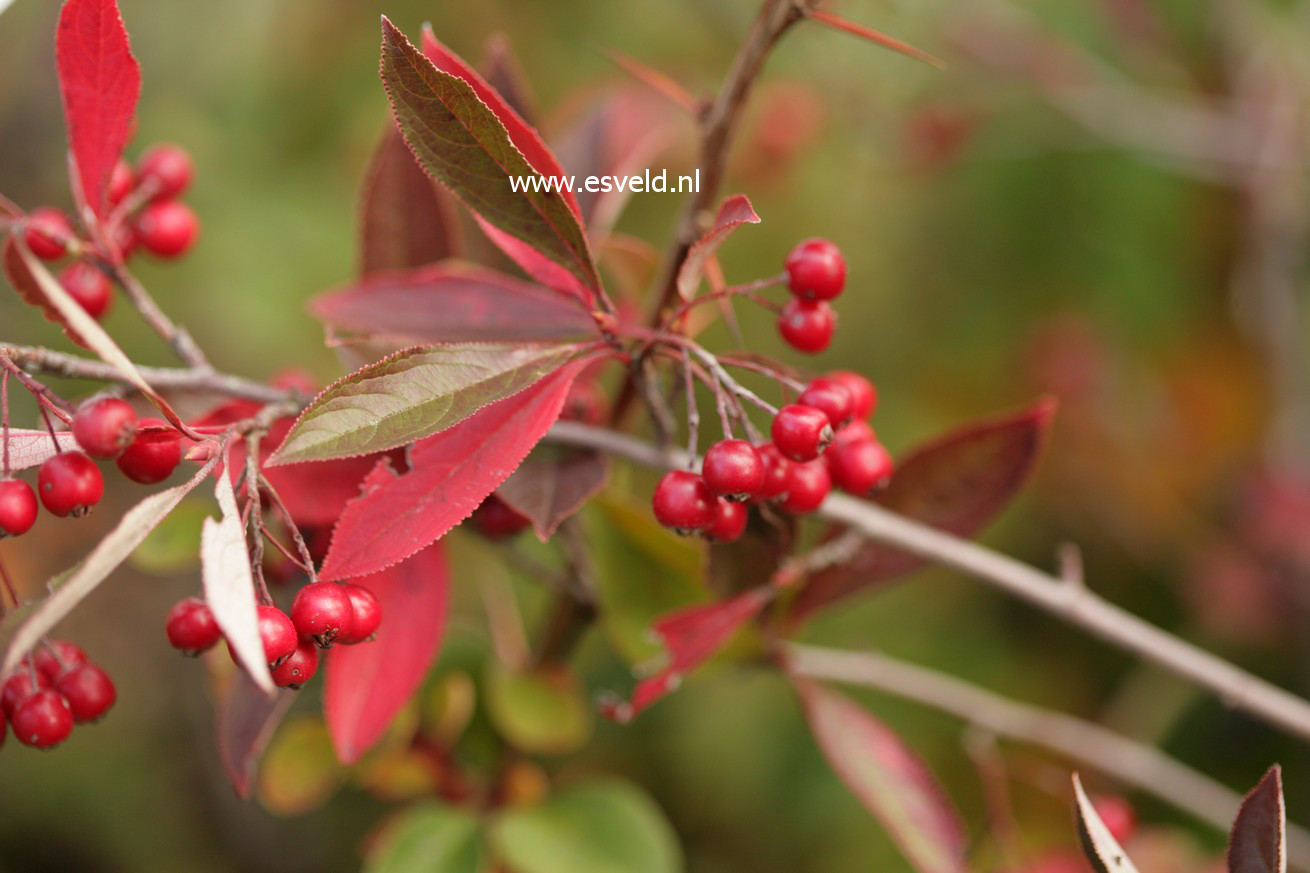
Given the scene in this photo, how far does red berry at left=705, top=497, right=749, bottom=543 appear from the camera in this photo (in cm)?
85

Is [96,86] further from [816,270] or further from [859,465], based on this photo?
[859,465]

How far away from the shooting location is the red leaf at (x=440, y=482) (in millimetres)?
774

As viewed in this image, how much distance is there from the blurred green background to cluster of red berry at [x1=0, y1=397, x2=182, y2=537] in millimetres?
1576

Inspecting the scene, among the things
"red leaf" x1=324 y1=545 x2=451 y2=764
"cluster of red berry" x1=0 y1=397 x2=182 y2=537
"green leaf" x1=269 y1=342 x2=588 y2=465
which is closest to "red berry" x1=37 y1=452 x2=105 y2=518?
"cluster of red berry" x1=0 y1=397 x2=182 y2=537

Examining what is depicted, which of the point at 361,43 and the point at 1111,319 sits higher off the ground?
the point at 361,43

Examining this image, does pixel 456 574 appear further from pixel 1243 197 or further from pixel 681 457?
pixel 1243 197

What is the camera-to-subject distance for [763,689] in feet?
8.28

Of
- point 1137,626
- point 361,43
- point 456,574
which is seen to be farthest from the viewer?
point 361,43

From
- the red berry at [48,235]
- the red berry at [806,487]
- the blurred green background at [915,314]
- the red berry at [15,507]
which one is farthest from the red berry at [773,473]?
the blurred green background at [915,314]

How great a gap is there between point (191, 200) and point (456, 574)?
1.18 meters

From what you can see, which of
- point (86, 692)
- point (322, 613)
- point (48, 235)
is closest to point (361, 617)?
point (322, 613)

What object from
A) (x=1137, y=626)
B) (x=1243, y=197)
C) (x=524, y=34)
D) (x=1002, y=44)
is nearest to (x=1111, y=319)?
(x=1243, y=197)

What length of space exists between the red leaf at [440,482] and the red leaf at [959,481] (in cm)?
47

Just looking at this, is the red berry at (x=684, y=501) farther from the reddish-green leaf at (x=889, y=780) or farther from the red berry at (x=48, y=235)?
the red berry at (x=48, y=235)
